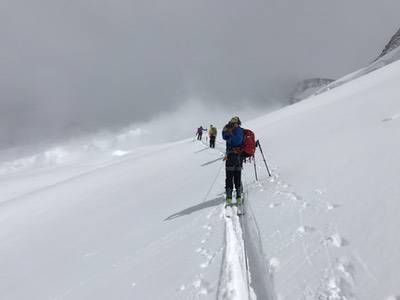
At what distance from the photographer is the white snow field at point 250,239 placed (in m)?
4.39

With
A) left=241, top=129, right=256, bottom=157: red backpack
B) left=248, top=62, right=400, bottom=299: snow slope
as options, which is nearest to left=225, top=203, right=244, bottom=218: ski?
left=248, top=62, right=400, bottom=299: snow slope

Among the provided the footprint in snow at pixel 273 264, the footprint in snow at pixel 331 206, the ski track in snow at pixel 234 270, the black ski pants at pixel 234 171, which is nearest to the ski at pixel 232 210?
the black ski pants at pixel 234 171

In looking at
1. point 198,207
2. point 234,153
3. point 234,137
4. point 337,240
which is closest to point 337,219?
point 337,240

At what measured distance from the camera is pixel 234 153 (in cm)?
923

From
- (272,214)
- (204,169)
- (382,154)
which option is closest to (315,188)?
(272,214)

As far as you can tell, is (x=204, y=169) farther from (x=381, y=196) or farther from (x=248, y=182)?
(x=381, y=196)

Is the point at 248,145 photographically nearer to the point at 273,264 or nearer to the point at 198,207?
the point at 198,207

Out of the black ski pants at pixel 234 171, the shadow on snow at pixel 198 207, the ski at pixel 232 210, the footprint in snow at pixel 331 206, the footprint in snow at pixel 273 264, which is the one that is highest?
the black ski pants at pixel 234 171

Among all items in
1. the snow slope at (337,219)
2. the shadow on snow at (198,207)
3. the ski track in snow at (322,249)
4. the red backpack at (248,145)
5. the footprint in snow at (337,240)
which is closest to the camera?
the ski track in snow at (322,249)

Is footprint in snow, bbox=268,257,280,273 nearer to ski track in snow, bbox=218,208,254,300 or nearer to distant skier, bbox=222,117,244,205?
ski track in snow, bbox=218,208,254,300

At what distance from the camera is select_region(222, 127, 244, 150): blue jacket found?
9.34 metres

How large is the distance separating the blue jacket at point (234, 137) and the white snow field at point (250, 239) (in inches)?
62.1

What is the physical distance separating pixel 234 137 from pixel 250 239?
12.7 feet

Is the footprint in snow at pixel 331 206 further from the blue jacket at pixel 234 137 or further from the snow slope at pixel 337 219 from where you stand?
the blue jacket at pixel 234 137
